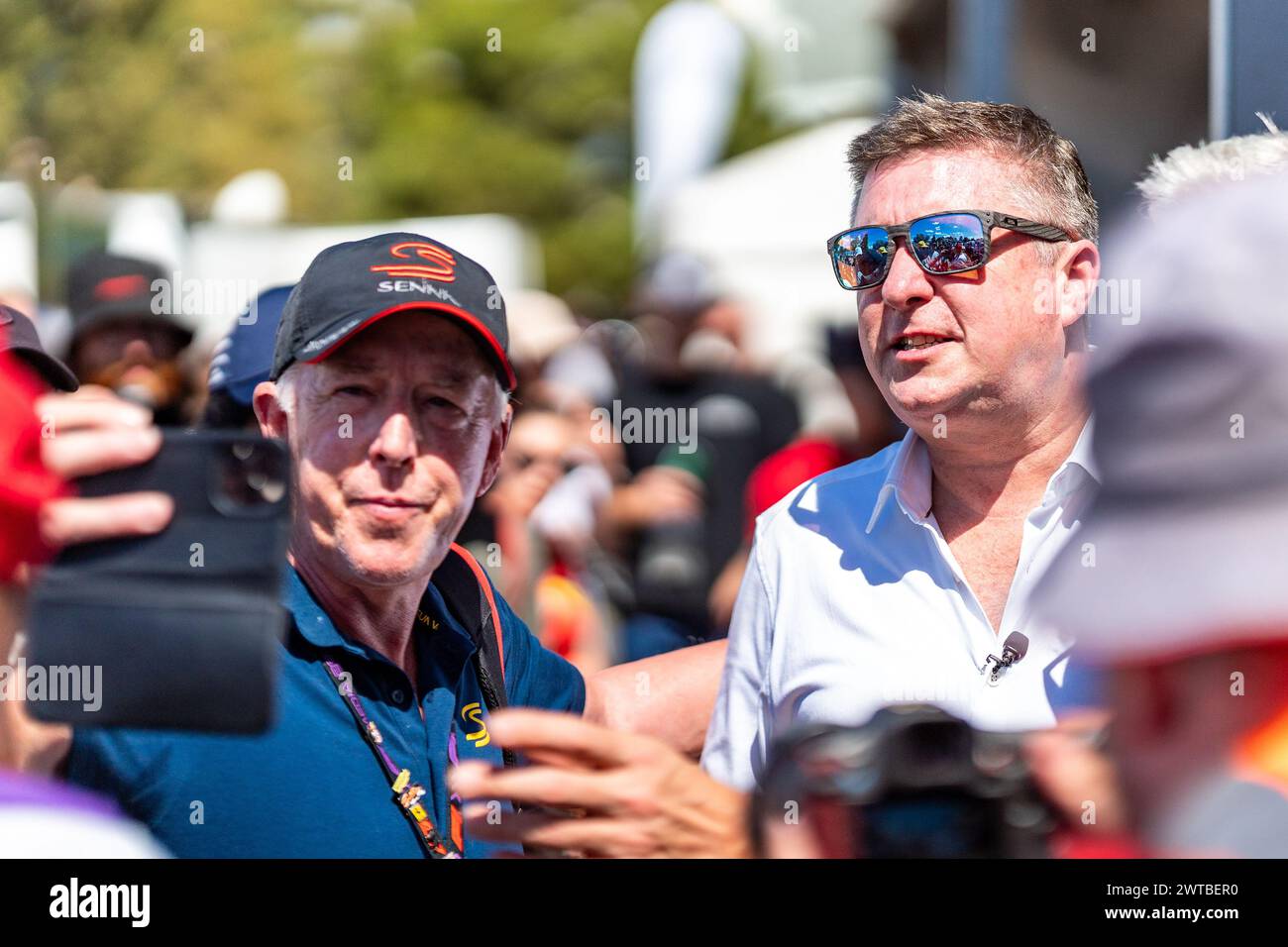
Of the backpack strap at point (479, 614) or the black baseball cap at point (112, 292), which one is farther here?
the black baseball cap at point (112, 292)

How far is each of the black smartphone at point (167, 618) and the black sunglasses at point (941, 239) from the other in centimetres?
113

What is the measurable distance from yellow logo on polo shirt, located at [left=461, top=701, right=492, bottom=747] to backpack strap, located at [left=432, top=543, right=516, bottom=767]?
0.06 feet

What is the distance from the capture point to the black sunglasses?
2.14 meters

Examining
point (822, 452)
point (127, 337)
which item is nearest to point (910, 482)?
point (822, 452)

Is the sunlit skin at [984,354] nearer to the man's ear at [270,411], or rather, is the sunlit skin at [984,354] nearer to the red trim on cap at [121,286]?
the man's ear at [270,411]

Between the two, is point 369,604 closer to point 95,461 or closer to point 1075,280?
point 95,461

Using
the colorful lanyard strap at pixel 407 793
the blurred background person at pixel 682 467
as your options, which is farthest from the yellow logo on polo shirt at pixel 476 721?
the blurred background person at pixel 682 467

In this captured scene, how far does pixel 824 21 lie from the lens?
13719mm

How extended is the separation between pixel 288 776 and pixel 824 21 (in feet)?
42.4

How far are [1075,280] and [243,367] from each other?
1580 millimetres

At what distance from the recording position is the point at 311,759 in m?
1.85

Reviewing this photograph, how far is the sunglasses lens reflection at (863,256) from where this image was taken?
7.15ft
